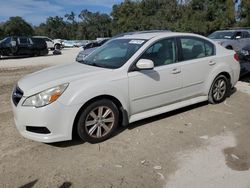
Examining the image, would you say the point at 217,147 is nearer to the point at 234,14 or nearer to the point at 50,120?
the point at 50,120

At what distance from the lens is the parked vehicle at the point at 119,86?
4.07 metres

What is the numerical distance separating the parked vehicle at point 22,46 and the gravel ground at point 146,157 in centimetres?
1767

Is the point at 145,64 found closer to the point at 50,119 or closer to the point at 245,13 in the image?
the point at 50,119

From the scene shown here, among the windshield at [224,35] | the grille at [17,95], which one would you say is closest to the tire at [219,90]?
the grille at [17,95]

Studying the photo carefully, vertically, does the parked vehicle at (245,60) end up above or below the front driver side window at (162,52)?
below

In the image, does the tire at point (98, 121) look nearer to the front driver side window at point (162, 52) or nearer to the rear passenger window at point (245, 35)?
the front driver side window at point (162, 52)

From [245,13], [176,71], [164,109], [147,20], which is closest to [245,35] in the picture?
[176,71]

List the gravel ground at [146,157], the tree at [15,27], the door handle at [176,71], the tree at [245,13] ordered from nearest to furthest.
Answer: the gravel ground at [146,157] → the door handle at [176,71] → the tree at [245,13] → the tree at [15,27]

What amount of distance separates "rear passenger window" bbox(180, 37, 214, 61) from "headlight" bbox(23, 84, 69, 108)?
2456 millimetres

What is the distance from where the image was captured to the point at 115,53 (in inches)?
205

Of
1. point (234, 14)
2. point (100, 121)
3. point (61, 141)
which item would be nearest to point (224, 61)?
point (100, 121)

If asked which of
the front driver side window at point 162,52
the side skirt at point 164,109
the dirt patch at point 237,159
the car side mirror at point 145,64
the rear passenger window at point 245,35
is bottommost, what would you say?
the dirt patch at point 237,159

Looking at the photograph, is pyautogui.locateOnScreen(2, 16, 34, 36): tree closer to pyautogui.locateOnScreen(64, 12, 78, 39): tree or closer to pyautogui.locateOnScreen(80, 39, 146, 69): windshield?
pyautogui.locateOnScreen(64, 12, 78, 39): tree

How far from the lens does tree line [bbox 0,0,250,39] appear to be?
4544 cm
